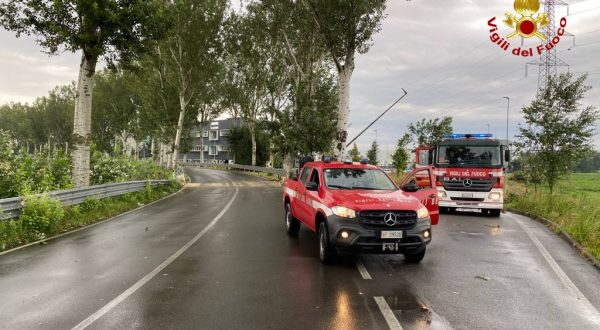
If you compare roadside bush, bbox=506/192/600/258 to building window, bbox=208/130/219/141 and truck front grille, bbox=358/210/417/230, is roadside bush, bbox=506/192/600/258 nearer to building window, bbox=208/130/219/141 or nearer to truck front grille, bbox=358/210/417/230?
truck front grille, bbox=358/210/417/230

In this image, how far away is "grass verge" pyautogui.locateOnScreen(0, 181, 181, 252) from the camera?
916 cm

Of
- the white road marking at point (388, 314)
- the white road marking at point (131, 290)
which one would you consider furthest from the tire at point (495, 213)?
the white road marking at point (388, 314)

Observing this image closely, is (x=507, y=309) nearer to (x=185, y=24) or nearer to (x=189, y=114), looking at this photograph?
(x=185, y=24)

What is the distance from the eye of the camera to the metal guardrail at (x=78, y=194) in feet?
31.0

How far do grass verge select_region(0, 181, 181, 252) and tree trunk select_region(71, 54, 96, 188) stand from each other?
1169 mm

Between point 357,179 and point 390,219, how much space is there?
5.94ft

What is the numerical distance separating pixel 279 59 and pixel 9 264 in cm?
3258

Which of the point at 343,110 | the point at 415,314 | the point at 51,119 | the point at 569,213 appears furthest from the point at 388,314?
the point at 51,119

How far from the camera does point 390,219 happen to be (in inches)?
265

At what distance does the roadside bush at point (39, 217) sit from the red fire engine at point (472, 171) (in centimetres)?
1215

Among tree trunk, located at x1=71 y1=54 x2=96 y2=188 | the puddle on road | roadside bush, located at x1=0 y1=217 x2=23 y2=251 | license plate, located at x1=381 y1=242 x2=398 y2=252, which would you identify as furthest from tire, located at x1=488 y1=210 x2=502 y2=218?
tree trunk, located at x1=71 y1=54 x2=96 y2=188

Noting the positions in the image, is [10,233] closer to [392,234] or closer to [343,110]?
[392,234]

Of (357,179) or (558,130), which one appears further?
(558,130)

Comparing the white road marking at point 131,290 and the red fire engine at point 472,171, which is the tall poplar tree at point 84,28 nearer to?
the white road marking at point 131,290
